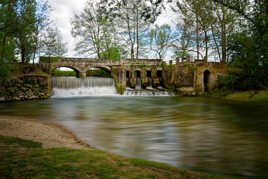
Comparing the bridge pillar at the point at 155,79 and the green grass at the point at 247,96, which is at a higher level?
the bridge pillar at the point at 155,79

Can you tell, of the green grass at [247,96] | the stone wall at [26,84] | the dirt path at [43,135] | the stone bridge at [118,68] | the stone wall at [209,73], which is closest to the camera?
the dirt path at [43,135]

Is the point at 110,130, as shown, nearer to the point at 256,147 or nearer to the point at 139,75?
the point at 256,147

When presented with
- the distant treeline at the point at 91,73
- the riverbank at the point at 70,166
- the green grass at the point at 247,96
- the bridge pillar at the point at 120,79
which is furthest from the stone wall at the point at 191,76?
the riverbank at the point at 70,166

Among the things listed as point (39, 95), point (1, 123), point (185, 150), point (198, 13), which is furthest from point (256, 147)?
point (39, 95)

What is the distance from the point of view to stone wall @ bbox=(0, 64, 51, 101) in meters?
20.8

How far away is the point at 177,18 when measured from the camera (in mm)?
22719

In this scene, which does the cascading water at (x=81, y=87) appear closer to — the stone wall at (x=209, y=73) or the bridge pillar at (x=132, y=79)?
the bridge pillar at (x=132, y=79)

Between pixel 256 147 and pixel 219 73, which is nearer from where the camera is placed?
pixel 256 147

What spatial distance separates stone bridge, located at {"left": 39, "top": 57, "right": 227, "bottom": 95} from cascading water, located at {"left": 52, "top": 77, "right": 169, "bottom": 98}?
1017mm

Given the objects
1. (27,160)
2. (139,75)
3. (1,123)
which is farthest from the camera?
(139,75)

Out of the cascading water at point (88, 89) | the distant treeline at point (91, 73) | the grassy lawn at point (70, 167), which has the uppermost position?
the distant treeline at point (91, 73)

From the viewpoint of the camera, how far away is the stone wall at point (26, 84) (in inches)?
818

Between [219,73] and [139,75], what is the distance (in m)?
11.3

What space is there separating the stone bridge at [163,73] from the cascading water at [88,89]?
102 centimetres
